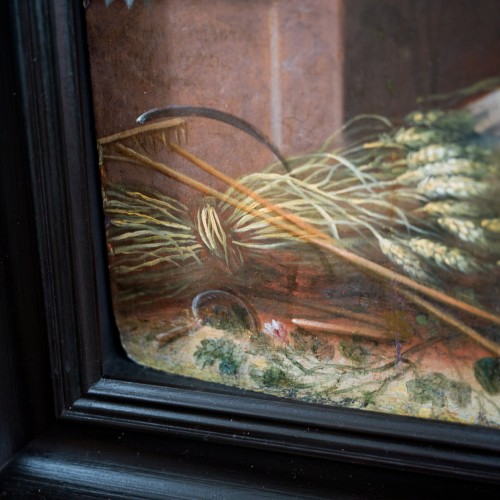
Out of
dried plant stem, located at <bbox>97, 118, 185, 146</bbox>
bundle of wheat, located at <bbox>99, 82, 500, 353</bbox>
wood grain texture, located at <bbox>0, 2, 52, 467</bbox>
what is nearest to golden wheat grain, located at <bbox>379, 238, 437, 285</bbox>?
bundle of wheat, located at <bbox>99, 82, 500, 353</bbox>

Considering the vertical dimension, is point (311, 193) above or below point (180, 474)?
above

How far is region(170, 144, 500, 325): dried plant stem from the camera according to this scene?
551 millimetres

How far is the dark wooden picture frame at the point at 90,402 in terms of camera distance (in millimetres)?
589

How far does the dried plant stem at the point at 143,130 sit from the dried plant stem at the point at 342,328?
23 cm

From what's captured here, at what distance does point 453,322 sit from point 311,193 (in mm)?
175

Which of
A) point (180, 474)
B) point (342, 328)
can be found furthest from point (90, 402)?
point (342, 328)

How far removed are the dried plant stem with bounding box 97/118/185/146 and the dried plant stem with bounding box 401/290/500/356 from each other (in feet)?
0.90

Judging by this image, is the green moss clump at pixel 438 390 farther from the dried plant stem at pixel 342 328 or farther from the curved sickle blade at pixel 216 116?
the curved sickle blade at pixel 216 116

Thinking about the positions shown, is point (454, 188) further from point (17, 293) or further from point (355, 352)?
point (17, 293)

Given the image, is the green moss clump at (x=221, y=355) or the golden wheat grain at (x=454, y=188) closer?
the golden wheat grain at (x=454, y=188)

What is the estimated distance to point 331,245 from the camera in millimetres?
582

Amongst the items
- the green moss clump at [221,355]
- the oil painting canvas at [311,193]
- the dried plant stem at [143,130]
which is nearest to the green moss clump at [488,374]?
the oil painting canvas at [311,193]

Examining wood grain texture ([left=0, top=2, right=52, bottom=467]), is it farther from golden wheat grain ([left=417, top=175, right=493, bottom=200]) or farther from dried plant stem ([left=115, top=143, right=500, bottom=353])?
golden wheat grain ([left=417, top=175, right=493, bottom=200])

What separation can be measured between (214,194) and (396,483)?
1.09 ft
